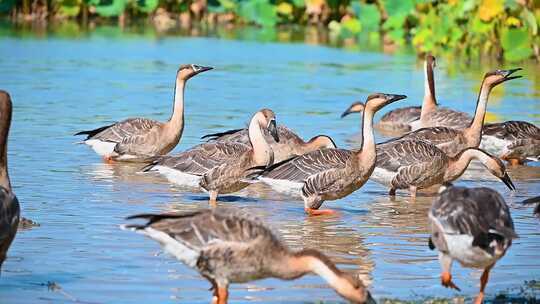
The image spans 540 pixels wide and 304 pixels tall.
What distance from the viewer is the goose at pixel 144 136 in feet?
55.1

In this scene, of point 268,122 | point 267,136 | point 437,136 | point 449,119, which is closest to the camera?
point 268,122

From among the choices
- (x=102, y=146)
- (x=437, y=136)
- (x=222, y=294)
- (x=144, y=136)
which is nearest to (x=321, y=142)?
(x=437, y=136)

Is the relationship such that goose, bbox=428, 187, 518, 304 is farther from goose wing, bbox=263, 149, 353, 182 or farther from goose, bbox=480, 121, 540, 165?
goose, bbox=480, 121, 540, 165

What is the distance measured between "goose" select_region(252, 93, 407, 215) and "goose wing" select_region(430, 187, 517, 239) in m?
4.37

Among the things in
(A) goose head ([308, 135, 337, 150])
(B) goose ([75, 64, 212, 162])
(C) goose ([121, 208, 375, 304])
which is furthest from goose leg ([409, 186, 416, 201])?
(C) goose ([121, 208, 375, 304])

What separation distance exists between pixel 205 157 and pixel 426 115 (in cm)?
655

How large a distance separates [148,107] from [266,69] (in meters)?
7.83

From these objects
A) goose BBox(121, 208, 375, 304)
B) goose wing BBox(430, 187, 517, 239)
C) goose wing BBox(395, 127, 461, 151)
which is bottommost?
goose wing BBox(395, 127, 461, 151)

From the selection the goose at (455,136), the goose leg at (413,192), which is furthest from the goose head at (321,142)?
the goose leg at (413,192)

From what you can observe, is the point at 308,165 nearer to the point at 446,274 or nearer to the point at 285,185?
the point at 285,185

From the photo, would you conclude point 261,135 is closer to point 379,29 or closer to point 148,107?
point 148,107

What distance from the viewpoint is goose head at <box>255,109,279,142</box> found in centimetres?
1412

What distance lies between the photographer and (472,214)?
8.57m

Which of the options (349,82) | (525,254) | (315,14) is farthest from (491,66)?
(525,254)
